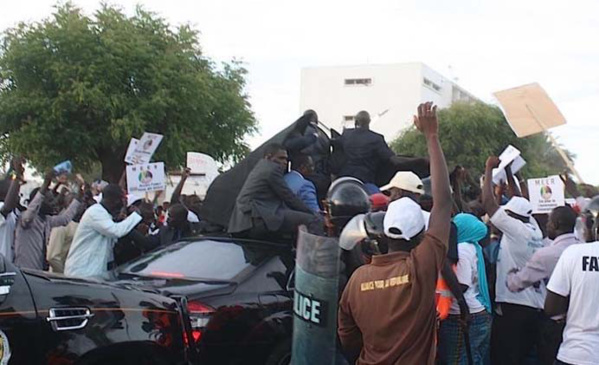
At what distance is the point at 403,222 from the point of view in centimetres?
361

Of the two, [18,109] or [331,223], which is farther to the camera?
[18,109]

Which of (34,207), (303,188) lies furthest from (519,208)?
(34,207)

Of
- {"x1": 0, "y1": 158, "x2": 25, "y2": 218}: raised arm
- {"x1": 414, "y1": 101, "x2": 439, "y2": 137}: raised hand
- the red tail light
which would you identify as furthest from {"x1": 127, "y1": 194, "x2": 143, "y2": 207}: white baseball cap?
{"x1": 414, "y1": 101, "x2": 439, "y2": 137}: raised hand

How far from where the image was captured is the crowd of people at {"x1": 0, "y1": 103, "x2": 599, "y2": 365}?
142 inches

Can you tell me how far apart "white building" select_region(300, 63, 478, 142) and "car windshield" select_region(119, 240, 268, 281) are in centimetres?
6038

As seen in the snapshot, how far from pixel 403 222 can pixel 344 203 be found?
1.14 m

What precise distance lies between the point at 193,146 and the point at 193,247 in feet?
73.5

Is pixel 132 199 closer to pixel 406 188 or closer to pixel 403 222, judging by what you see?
pixel 406 188

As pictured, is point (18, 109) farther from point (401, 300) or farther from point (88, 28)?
point (401, 300)

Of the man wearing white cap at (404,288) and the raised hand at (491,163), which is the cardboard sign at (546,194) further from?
the man wearing white cap at (404,288)

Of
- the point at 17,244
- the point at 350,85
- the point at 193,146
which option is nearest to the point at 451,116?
the point at 193,146

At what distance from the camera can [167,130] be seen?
2891cm

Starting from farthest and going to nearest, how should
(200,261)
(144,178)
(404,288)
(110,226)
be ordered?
(144,178), (110,226), (200,261), (404,288)

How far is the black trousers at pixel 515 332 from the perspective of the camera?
650 cm
